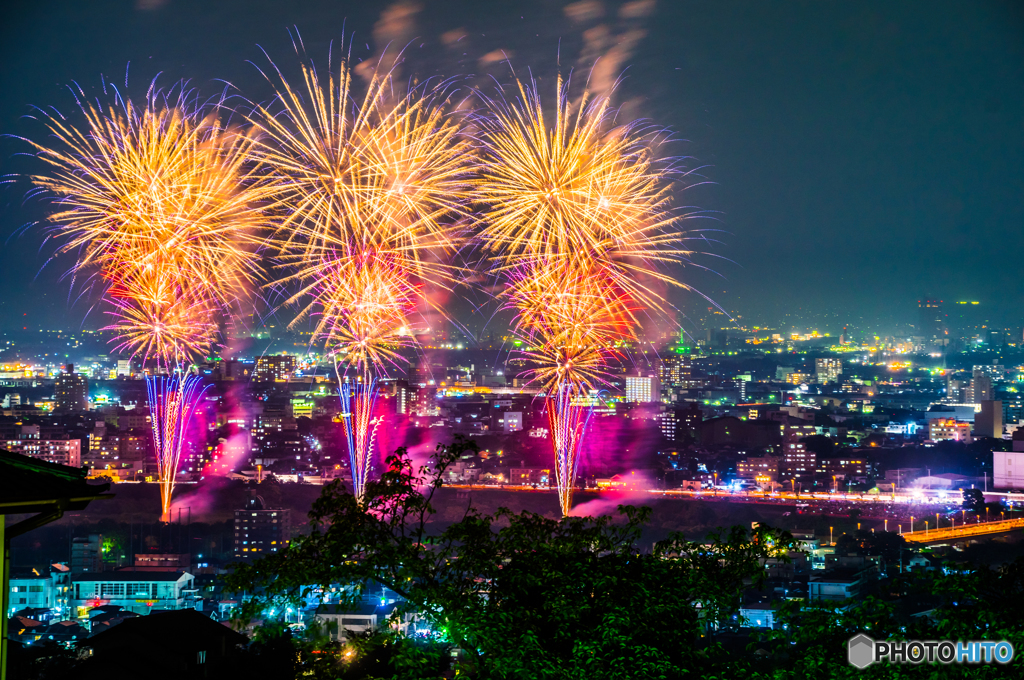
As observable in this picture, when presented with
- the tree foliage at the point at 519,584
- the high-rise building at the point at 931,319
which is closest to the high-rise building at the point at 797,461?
the high-rise building at the point at 931,319

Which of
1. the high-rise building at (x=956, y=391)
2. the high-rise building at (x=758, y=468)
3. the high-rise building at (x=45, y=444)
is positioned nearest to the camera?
the high-rise building at (x=45, y=444)

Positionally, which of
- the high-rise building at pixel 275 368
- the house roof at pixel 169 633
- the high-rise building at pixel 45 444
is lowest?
the house roof at pixel 169 633

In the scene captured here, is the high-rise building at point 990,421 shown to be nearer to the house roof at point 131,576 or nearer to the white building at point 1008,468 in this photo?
the white building at point 1008,468

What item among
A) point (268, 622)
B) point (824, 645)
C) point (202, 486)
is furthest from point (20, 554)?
point (824, 645)

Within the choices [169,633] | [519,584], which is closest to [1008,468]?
[169,633]

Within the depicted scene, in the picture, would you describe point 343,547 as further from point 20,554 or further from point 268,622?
point 20,554
